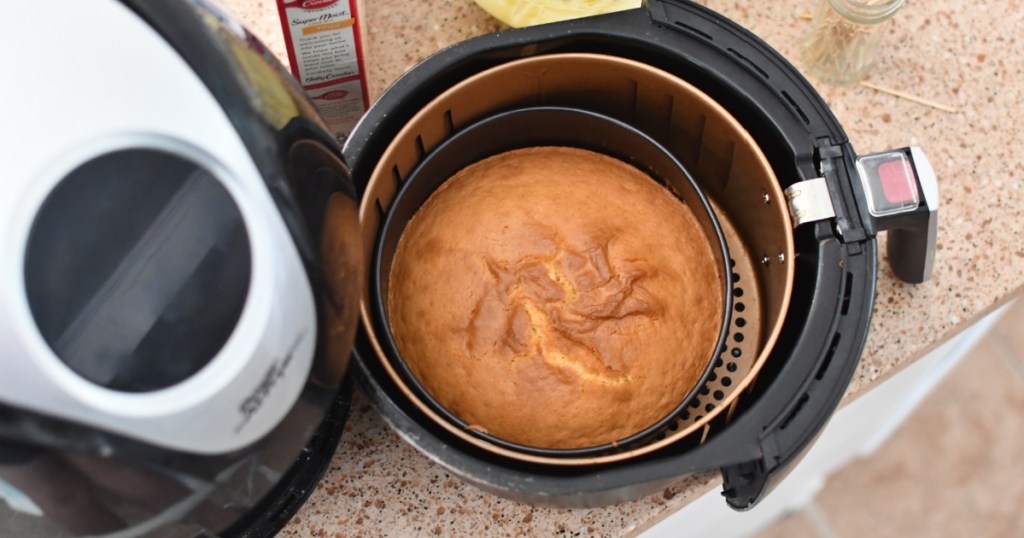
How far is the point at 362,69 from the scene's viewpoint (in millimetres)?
787

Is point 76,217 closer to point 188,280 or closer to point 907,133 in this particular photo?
point 188,280

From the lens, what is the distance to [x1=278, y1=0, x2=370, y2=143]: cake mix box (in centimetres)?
71

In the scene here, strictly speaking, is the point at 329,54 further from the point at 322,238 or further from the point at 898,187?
the point at 898,187

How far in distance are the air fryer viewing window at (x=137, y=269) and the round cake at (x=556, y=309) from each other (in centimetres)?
30

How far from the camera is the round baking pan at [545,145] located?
757mm

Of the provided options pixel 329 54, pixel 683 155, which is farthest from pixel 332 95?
pixel 683 155

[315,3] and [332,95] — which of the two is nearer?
[315,3]

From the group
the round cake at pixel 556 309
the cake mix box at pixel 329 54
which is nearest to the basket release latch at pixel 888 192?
the round cake at pixel 556 309

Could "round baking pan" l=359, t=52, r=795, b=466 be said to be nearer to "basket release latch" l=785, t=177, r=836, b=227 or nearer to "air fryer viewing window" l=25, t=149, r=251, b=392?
"basket release latch" l=785, t=177, r=836, b=227

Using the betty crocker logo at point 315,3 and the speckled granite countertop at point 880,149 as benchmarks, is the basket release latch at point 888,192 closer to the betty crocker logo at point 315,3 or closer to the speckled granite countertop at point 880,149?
the speckled granite countertop at point 880,149

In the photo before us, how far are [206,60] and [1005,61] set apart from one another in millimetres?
764

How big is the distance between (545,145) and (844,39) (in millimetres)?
295

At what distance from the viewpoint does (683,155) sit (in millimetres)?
839

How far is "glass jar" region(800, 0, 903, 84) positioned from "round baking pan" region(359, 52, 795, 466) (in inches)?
6.7
